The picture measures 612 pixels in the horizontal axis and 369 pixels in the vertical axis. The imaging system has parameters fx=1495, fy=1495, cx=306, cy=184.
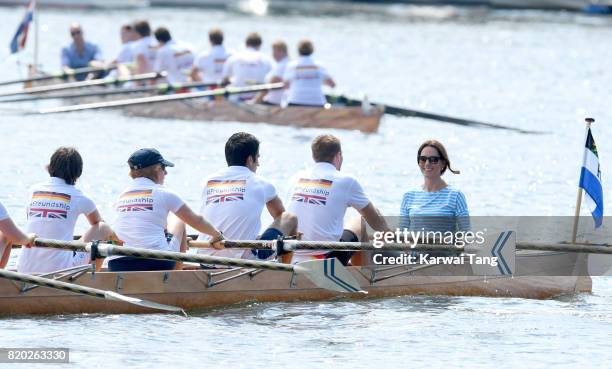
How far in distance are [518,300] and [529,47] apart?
30421 millimetres

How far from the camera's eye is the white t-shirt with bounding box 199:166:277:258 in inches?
476

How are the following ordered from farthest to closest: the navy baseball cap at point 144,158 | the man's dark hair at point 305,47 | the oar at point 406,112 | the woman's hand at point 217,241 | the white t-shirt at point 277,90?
the white t-shirt at point 277,90 → the oar at point 406,112 → the man's dark hair at point 305,47 → the woman's hand at point 217,241 → the navy baseball cap at point 144,158

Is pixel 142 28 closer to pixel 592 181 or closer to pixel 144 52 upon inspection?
pixel 144 52

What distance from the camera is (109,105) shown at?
21.0 m

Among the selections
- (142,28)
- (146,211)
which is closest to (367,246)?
(146,211)

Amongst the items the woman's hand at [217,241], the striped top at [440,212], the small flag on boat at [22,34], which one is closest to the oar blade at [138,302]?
the woman's hand at [217,241]

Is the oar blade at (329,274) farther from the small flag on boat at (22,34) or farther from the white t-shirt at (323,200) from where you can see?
the small flag on boat at (22,34)

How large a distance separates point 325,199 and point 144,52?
45.3ft

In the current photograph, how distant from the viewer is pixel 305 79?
22859 mm

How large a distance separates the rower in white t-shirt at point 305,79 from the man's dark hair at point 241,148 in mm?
10642

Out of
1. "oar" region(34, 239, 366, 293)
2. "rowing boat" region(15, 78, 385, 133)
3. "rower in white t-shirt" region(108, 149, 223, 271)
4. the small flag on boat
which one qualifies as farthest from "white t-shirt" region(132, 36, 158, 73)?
"oar" region(34, 239, 366, 293)

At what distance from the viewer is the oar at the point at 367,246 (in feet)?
38.4

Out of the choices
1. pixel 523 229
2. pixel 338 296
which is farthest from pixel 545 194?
pixel 338 296

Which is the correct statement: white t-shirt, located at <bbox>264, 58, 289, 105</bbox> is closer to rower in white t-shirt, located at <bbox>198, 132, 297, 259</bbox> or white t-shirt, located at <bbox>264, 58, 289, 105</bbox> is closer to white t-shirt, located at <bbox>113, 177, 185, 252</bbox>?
rower in white t-shirt, located at <bbox>198, 132, 297, 259</bbox>
